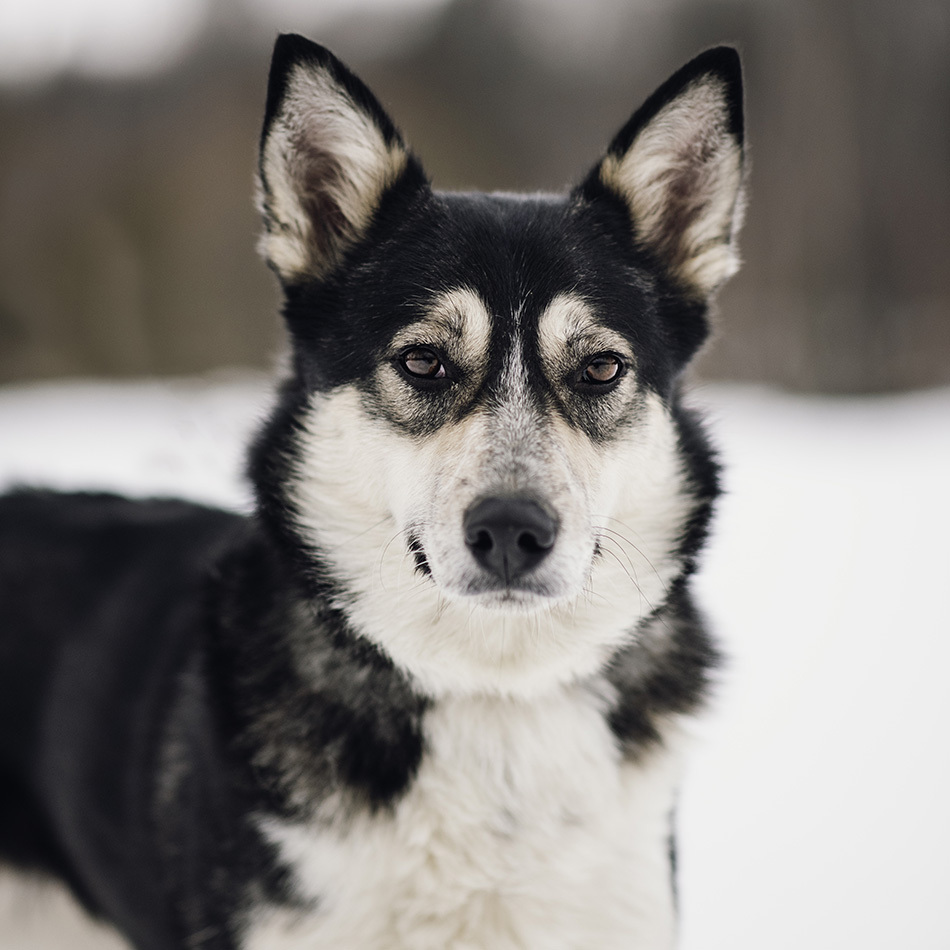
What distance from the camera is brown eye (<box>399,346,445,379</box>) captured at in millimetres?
2344

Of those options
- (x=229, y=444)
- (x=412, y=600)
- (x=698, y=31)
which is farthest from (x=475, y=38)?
(x=412, y=600)

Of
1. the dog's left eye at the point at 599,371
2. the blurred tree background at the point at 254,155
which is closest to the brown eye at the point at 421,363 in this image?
the dog's left eye at the point at 599,371

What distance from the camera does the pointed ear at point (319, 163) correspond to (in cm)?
228

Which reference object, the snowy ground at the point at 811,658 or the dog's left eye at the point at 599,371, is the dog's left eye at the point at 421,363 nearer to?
the dog's left eye at the point at 599,371

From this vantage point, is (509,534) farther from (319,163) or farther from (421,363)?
(319,163)

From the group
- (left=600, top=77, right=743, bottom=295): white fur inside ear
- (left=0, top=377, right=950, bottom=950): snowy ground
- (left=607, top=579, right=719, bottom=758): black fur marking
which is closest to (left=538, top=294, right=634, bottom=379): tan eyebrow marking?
(left=600, top=77, right=743, bottom=295): white fur inside ear

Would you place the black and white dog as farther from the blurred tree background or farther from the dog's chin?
the blurred tree background

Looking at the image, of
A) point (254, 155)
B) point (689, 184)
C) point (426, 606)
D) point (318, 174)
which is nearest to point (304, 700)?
point (426, 606)

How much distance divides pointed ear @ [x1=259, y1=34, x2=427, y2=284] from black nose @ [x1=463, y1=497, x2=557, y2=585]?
0.93 meters

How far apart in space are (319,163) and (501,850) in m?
1.84

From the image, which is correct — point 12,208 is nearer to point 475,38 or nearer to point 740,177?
point 475,38

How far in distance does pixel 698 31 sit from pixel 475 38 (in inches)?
111

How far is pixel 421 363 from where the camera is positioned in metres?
2.35

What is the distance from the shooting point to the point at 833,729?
380cm
